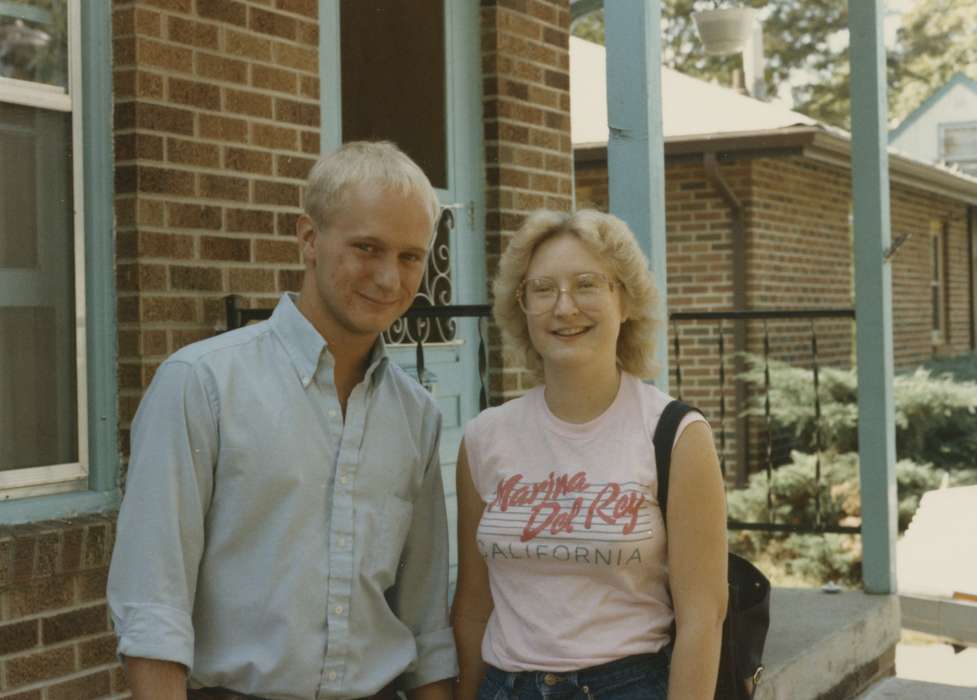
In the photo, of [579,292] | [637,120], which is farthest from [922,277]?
[579,292]

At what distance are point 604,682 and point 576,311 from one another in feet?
2.17

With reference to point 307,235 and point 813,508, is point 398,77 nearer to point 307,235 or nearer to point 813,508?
point 307,235

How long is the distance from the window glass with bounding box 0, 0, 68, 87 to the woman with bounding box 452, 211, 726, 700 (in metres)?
1.71

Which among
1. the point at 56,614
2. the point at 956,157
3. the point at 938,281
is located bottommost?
the point at 56,614

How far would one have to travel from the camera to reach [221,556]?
7.05 feet

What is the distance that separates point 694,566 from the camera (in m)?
2.37

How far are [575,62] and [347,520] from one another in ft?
42.5

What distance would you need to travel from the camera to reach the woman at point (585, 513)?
2.37 metres

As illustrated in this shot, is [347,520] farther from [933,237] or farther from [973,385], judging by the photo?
[933,237]

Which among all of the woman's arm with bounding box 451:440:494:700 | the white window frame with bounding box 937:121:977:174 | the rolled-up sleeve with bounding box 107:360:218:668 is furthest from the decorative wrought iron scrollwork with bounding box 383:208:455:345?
the white window frame with bounding box 937:121:977:174

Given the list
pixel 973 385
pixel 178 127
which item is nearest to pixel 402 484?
pixel 178 127

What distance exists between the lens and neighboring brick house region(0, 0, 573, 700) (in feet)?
11.5

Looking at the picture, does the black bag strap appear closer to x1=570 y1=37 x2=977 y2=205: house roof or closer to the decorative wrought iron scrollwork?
the decorative wrought iron scrollwork

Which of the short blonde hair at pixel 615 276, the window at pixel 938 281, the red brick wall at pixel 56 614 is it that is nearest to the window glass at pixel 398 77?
the red brick wall at pixel 56 614
